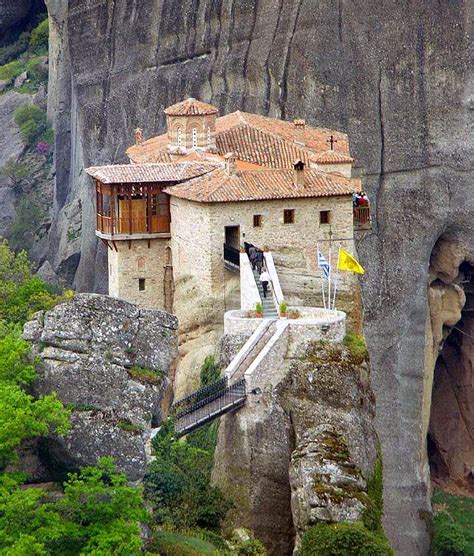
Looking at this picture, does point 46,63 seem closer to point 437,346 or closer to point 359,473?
point 437,346

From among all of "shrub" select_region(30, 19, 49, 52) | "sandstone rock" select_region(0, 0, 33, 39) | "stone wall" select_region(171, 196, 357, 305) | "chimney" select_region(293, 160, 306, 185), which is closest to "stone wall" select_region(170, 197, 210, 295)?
"stone wall" select_region(171, 196, 357, 305)

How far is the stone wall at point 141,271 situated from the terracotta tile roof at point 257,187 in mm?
2172

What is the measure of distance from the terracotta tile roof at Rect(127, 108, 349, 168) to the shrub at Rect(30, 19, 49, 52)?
40.3 meters

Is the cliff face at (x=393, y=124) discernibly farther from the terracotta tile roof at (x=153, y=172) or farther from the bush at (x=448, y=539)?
the terracotta tile roof at (x=153, y=172)

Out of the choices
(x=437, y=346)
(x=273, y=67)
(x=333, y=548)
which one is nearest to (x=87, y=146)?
(x=273, y=67)

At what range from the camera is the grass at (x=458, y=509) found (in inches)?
3189

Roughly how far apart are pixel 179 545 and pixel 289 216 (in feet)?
52.3

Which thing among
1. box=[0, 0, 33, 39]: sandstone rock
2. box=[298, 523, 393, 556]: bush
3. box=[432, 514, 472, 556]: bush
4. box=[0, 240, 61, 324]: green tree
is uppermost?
box=[0, 0, 33, 39]: sandstone rock

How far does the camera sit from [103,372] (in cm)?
4781

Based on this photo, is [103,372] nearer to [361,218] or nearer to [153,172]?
[153,172]

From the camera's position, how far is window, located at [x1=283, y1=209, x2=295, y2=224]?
61.9m

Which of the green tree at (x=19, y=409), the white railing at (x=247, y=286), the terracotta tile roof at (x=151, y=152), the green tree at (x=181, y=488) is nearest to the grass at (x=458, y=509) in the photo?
the terracotta tile roof at (x=151, y=152)

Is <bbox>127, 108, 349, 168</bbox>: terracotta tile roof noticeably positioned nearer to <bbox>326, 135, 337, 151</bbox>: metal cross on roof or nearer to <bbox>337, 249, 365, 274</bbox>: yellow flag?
<bbox>326, 135, 337, 151</bbox>: metal cross on roof

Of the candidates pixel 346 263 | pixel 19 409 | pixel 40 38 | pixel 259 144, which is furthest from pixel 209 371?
pixel 40 38
